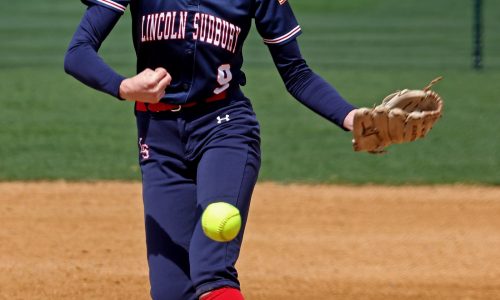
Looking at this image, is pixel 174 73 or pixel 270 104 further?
pixel 270 104

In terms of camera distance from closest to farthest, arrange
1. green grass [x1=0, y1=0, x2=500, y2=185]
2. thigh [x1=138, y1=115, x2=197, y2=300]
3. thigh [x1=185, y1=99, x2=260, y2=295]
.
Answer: thigh [x1=185, y1=99, x2=260, y2=295] → thigh [x1=138, y1=115, x2=197, y2=300] → green grass [x1=0, y1=0, x2=500, y2=185]

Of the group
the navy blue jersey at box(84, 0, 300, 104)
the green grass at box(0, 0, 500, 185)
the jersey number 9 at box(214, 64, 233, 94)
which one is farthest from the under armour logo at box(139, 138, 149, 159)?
the green grass at box(0, 0, 500, 185)

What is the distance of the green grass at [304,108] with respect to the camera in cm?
948

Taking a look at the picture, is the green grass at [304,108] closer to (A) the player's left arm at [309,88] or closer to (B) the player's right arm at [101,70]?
(A) the player's left arm at [309,88]

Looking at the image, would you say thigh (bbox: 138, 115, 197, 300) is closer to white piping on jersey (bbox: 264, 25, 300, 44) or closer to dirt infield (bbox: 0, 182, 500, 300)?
white piping on jersey (bbox: 264, 25, 300, 44)

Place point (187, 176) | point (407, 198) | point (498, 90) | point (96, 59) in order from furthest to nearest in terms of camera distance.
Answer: point (498, 90) → point (407, 198) → point (187, 176) → point (96, 59)

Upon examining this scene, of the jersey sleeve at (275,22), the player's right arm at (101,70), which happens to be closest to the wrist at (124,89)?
the player's right arm at (101,70)

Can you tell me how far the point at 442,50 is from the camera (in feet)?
51.9

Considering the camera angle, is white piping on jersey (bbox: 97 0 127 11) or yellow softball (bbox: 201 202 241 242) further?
white piping on jersey (bbox: 97 0 127 11)

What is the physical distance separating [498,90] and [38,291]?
814 cm

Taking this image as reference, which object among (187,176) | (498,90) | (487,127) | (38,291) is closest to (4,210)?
(38,291)

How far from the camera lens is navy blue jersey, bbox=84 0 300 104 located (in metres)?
4.13

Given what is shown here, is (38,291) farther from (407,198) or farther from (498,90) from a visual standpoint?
(498,90)

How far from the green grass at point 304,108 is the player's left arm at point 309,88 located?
15.7ft
